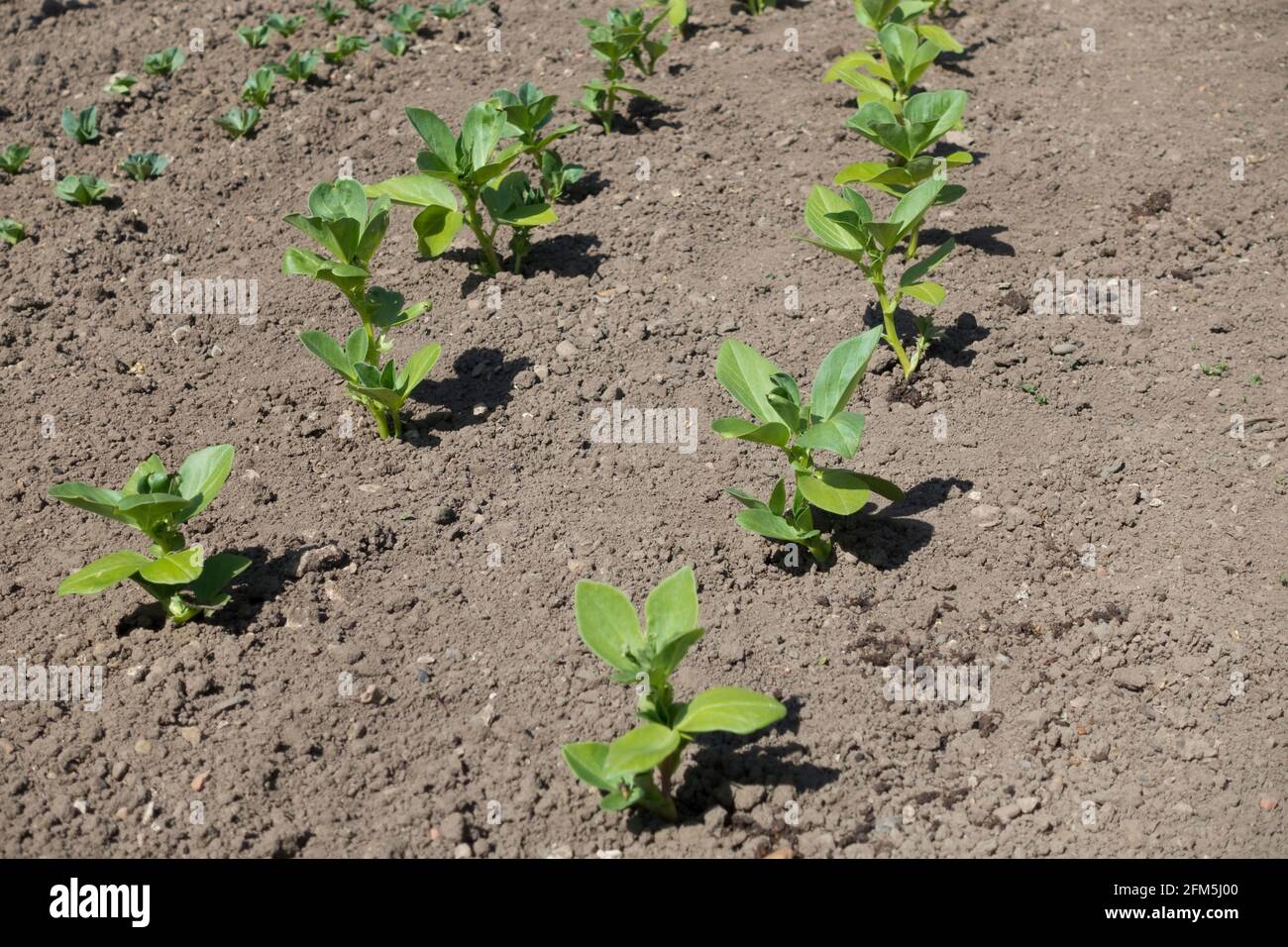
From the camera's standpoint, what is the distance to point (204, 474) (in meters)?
3.32

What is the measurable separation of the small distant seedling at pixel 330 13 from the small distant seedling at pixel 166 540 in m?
3.79

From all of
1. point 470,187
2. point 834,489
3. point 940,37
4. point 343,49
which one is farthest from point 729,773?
point 343,49

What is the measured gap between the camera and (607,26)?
5.52 metres

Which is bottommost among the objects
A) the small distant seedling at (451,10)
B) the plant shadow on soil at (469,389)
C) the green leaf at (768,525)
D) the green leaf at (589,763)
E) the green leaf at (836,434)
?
the green leaf at (589,763)

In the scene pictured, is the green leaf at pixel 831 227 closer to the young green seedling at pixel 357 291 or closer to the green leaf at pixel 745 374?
the green leaf at pixel 745 374

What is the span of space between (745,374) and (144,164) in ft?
11.0

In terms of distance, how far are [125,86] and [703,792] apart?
16.1 ft

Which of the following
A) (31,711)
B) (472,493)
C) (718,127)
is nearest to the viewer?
(31,711)

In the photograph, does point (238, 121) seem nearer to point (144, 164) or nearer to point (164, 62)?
point (144, 164)

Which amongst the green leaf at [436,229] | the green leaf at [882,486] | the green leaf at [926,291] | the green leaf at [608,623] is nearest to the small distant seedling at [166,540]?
the green leaf at [608,623]

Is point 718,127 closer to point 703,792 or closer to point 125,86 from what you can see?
point 125,86

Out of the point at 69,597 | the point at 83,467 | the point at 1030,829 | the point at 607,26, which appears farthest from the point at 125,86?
the point at 1030,829

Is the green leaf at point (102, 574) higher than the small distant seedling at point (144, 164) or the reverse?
the reverse

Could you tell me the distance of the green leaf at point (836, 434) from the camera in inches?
122
